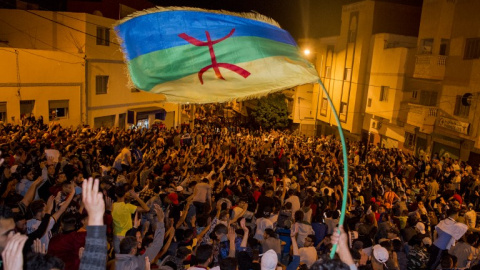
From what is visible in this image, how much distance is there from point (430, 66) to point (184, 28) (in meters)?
21.3

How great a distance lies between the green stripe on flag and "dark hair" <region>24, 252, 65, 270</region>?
9.46ft

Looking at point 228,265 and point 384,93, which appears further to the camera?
point 384,93

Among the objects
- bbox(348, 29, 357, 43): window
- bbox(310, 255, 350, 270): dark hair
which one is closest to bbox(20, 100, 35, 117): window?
bbox(310, 255, 350, 270): dark hair

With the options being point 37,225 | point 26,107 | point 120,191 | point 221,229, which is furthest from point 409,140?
point 37,225

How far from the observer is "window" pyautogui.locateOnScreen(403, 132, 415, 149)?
25.0 m

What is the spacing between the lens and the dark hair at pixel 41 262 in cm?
251

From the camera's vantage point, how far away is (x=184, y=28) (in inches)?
190

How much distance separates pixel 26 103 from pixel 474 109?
22550 mm

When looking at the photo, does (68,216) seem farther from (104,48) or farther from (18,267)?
(104,48)

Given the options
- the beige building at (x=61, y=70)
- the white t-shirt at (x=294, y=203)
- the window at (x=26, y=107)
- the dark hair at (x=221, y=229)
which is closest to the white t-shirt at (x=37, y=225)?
the dark hair at (x=221, y=229)

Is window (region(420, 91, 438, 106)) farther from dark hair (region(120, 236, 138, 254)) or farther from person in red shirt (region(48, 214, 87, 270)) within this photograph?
person in red shirt (region(48, 214, 87, 270))

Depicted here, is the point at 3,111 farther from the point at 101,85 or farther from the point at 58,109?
the point at 101,85

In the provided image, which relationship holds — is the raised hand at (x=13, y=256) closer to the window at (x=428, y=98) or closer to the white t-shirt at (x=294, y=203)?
the white t-shirt at (x=294, y=203)

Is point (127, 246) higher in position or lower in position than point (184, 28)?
lower
